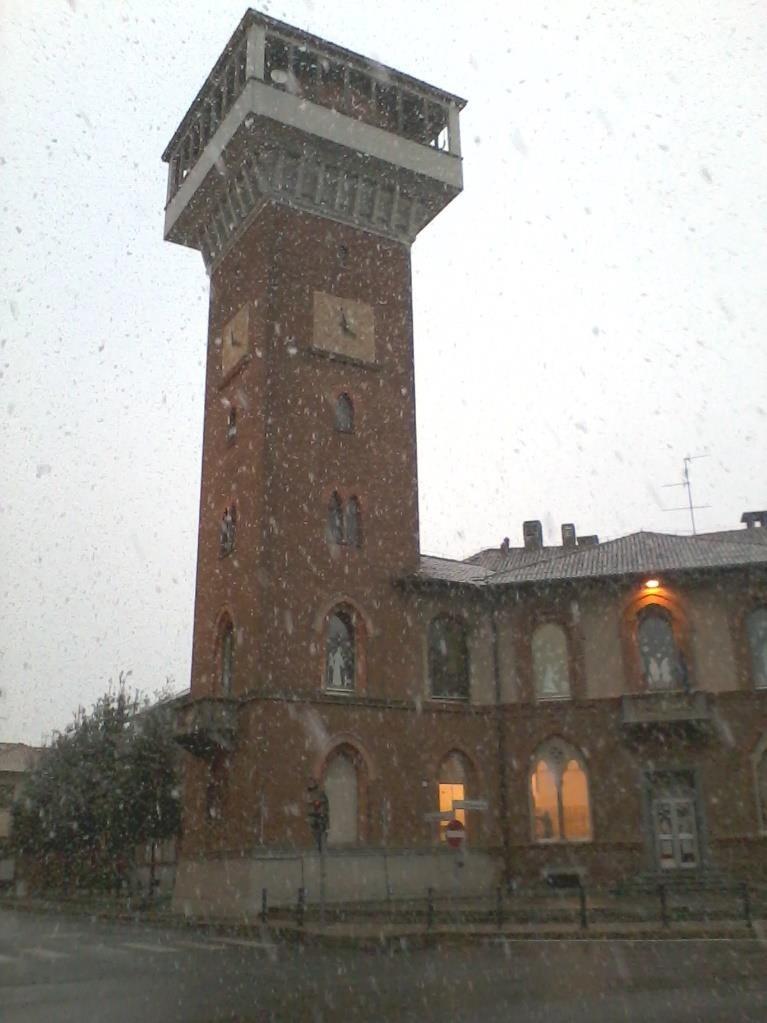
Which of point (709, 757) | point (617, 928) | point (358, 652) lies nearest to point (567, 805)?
point (709, 757)

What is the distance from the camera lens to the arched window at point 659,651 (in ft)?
96.9

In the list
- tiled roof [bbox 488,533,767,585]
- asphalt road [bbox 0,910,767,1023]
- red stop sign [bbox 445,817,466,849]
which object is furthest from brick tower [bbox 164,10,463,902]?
asphalt road [bbox 0,910,767,1023]

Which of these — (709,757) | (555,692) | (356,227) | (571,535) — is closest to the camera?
(709,757)

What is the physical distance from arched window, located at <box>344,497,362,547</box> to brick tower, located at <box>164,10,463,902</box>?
0.10m

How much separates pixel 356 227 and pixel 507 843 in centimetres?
1925

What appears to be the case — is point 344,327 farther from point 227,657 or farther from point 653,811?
point 653,811

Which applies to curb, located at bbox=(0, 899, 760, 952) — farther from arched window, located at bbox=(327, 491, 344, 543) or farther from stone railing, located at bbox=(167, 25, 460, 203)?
stone railing, located at bbox=(167, 25, 460, 203)

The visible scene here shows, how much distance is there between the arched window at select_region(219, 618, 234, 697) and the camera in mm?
29000

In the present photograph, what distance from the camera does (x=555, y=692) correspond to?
3038 cm

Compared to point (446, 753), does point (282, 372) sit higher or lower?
higher

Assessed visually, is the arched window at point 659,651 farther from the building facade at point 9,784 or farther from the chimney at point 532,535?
the building facade at point 9,784

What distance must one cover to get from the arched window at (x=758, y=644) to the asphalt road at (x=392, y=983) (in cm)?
1275

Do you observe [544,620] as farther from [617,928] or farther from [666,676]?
[617,928]

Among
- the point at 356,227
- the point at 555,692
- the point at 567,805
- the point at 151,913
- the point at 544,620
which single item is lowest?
the point at 151,913
